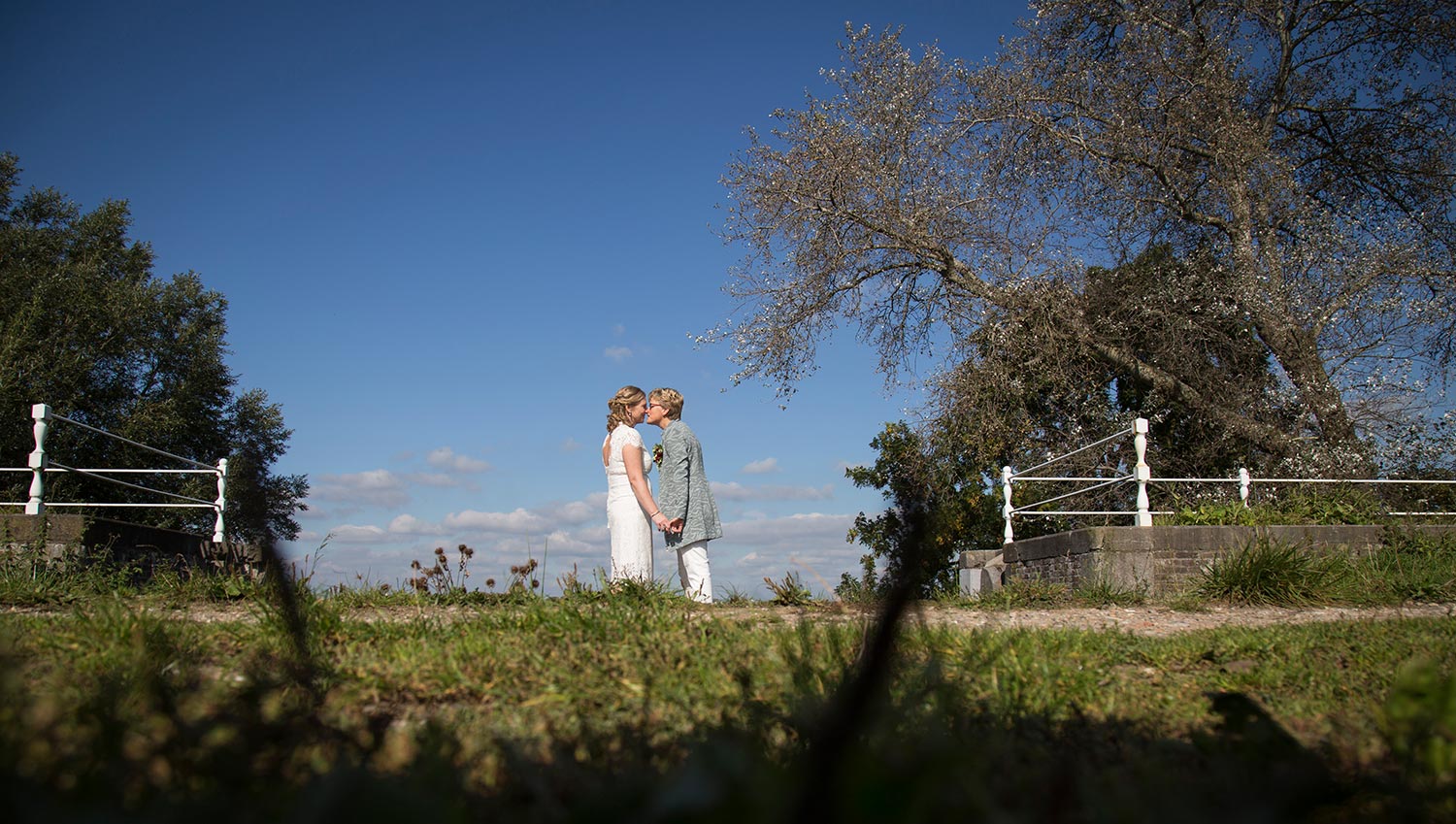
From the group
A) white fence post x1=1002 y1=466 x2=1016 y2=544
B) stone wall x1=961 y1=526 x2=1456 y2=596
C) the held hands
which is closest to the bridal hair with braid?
the held hands

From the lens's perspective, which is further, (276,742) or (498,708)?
(498,708)

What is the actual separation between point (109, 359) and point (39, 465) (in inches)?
666

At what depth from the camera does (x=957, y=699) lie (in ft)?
12.0

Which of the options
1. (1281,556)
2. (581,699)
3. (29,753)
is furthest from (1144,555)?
(29,753)

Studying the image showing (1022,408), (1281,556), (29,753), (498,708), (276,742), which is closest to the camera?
(29,753)

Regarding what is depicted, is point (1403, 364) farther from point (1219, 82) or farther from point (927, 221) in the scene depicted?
point (927, 221)

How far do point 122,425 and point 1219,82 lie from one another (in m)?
24.4

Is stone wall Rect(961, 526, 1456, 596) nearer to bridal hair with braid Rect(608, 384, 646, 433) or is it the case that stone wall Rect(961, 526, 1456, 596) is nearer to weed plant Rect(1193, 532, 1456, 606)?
weed plant Rect(1193, 532, 1456, 606)

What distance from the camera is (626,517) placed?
26.8ft

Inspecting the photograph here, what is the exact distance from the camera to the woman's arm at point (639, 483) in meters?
7.95

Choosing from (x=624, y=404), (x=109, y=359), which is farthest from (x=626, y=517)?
(x=109, y=359)

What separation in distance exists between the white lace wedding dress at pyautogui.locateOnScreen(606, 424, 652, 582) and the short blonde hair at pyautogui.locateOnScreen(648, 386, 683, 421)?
337 mm

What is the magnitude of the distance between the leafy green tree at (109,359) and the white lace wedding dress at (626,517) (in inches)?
688

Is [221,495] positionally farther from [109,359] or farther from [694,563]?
[109,359]
